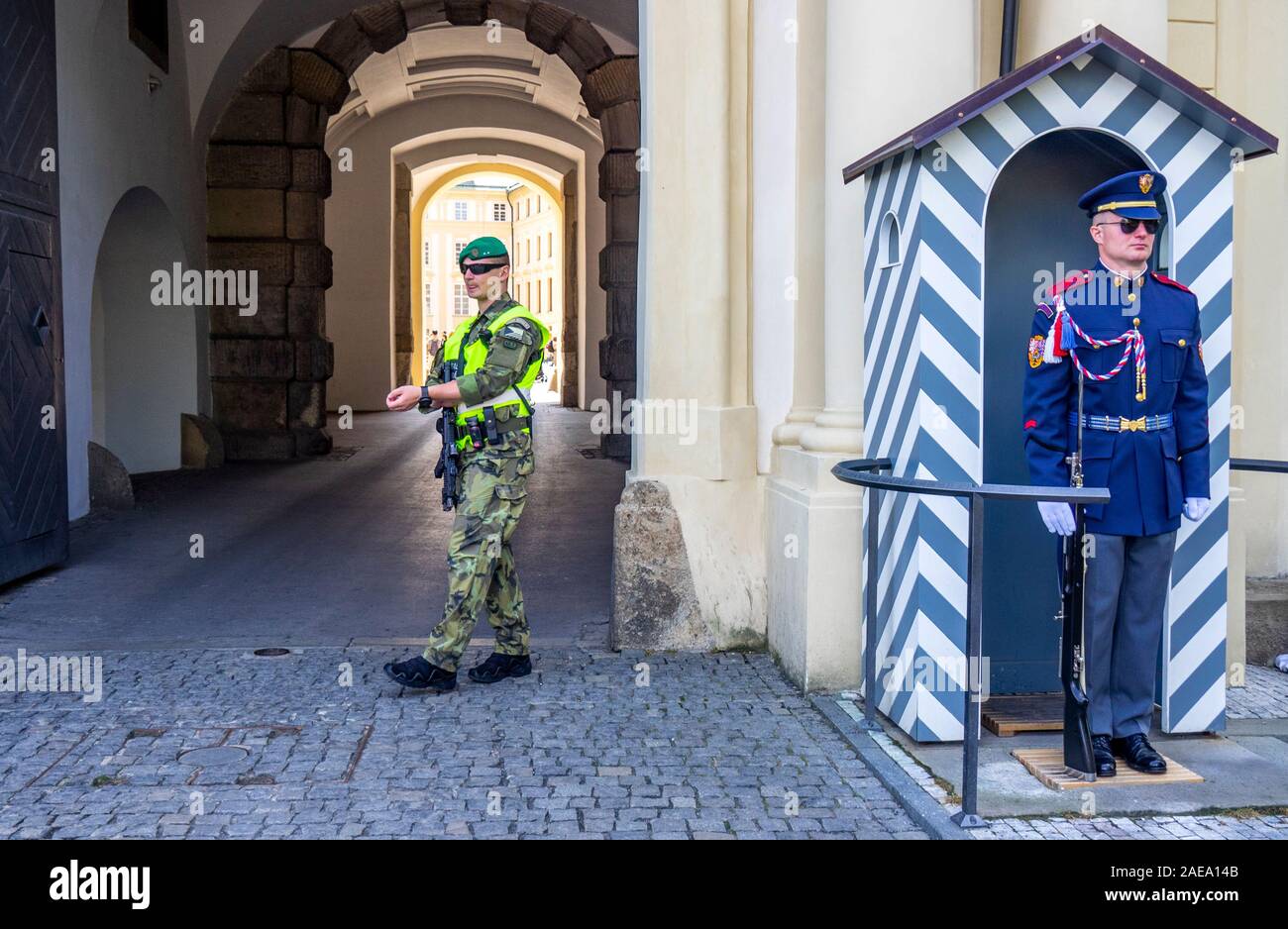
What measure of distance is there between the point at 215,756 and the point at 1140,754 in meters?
3.06

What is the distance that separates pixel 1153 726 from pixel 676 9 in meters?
3.89

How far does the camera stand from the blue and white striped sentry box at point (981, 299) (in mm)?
4594

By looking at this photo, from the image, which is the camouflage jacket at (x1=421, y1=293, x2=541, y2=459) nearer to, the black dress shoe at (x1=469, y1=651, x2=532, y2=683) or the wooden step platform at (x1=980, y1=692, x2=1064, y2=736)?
the black dress shoe at (x1=469, y1=651, x2=532, y2=683)

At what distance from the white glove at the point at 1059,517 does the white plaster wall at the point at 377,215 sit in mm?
23089

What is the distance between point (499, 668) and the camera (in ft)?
18.9

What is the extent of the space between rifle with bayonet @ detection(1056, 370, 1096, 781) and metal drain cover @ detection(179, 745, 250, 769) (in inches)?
107

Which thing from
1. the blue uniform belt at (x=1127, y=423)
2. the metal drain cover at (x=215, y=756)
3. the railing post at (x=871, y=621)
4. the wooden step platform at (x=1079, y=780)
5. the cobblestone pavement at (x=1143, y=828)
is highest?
the blue uniform belt at (x=1127, y=423)

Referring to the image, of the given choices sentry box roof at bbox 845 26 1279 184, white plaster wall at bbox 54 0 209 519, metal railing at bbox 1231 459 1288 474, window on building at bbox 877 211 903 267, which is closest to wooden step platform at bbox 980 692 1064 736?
metal railing at bbox 1231 459 1288 474

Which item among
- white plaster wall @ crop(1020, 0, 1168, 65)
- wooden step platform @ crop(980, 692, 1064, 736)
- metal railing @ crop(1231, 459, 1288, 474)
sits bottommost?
wooden step platform @ crop(980, 692, 1064, 736)

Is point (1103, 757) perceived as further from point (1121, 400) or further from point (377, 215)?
point (377, 215)

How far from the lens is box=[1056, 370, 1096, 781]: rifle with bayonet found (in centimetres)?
423

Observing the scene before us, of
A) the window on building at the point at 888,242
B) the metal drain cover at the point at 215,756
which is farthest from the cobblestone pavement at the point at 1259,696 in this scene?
the metal drain cover at the point at 215,756

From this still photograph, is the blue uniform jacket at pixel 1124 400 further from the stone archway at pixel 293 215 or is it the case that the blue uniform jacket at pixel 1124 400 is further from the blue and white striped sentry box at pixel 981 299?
the stone archway at pixel 293 215

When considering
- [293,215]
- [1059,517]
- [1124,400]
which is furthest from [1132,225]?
[293,215]
